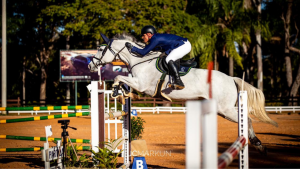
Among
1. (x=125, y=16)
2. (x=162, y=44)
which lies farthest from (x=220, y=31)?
(x=162, y=44)

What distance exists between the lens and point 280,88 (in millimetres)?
37031

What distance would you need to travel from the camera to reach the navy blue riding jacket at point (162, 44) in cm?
496

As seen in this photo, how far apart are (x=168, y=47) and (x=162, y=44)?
0.40 ft

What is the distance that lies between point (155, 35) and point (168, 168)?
6.96 ft

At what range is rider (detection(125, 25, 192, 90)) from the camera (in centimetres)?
488

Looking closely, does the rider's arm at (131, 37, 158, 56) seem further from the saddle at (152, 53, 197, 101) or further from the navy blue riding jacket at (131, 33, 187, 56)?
the saddle at (152, 53, 197, 101)

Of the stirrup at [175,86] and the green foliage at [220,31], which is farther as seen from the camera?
the green foliage at [220,31]

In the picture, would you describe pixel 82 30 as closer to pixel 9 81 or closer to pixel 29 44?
pixel 29 44

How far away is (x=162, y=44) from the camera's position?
16.9 ft

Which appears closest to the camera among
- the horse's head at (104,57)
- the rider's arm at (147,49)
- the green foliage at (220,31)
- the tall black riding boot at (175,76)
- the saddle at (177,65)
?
the tall black riding boot at (175,76)

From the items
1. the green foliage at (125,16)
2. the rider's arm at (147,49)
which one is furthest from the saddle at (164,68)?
the green foliage at (125,16)

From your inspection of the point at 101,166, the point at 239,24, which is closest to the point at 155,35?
the point at 101,166

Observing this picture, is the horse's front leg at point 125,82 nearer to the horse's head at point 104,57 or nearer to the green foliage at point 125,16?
the horse's head at point 104,57

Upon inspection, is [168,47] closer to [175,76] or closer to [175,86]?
[175,76]
